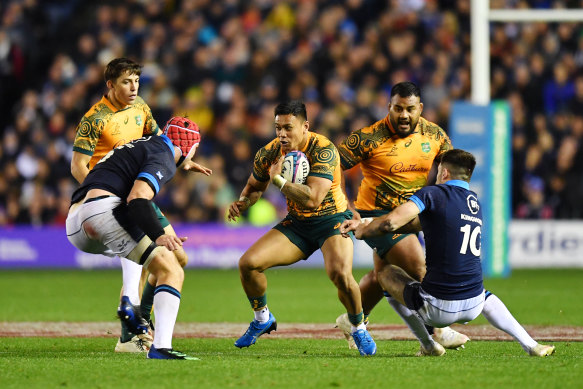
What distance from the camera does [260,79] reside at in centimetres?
2272

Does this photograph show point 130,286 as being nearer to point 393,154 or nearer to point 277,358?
point 277,358

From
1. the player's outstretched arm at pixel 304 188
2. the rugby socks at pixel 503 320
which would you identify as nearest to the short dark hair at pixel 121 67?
the player's outstretched arm at pixel 304 188

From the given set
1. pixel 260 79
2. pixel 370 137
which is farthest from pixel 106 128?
pixel 260 79

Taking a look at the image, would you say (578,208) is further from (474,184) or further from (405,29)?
(405,29)

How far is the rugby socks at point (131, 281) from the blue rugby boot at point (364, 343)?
2.03 meters

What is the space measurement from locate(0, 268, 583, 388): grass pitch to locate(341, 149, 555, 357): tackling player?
15.1 inches

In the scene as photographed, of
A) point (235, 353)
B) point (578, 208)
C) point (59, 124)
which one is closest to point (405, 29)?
point (578, 208)

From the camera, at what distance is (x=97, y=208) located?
25.7 ft

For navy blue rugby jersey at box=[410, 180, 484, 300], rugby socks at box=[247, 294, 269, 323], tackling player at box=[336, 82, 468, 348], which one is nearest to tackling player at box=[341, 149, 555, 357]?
navy blue rugby jersey at box=[410, 180, 484, 300]

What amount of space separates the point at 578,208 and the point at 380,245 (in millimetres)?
12158

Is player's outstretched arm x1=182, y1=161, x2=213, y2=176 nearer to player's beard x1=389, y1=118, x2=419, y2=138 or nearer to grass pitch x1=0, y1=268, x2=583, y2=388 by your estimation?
grass pitch x1=0, y1=268, x2=583, y2=388

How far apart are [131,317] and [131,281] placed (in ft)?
1.38

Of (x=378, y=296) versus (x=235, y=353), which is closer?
(x=235, y=353)

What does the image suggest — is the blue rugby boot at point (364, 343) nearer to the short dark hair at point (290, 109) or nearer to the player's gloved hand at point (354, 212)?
the player's gloved hand at point (354, 212)
